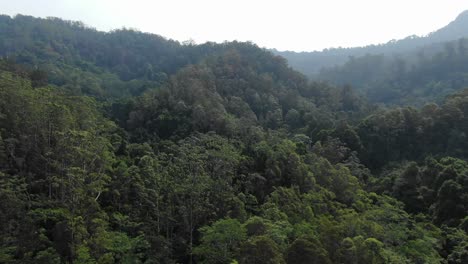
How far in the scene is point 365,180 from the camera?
1500 inches

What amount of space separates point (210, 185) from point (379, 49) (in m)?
132

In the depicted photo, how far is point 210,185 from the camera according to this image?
24625 mm

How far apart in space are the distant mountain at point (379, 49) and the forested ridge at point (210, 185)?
288ft

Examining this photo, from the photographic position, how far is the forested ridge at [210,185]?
1964 centimetres

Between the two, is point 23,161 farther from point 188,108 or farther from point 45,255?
point 188,108

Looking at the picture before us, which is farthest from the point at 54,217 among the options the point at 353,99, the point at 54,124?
the point at 353,99

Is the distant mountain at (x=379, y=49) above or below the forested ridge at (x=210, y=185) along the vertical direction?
above

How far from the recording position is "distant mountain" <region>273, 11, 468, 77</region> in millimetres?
135137

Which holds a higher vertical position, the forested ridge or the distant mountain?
the distant mountain

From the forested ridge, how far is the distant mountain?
288ft

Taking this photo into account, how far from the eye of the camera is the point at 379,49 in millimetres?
145000

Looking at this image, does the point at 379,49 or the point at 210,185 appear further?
the point at 379,49

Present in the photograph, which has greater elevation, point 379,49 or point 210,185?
point 379,49

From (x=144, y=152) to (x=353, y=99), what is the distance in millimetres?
42127
